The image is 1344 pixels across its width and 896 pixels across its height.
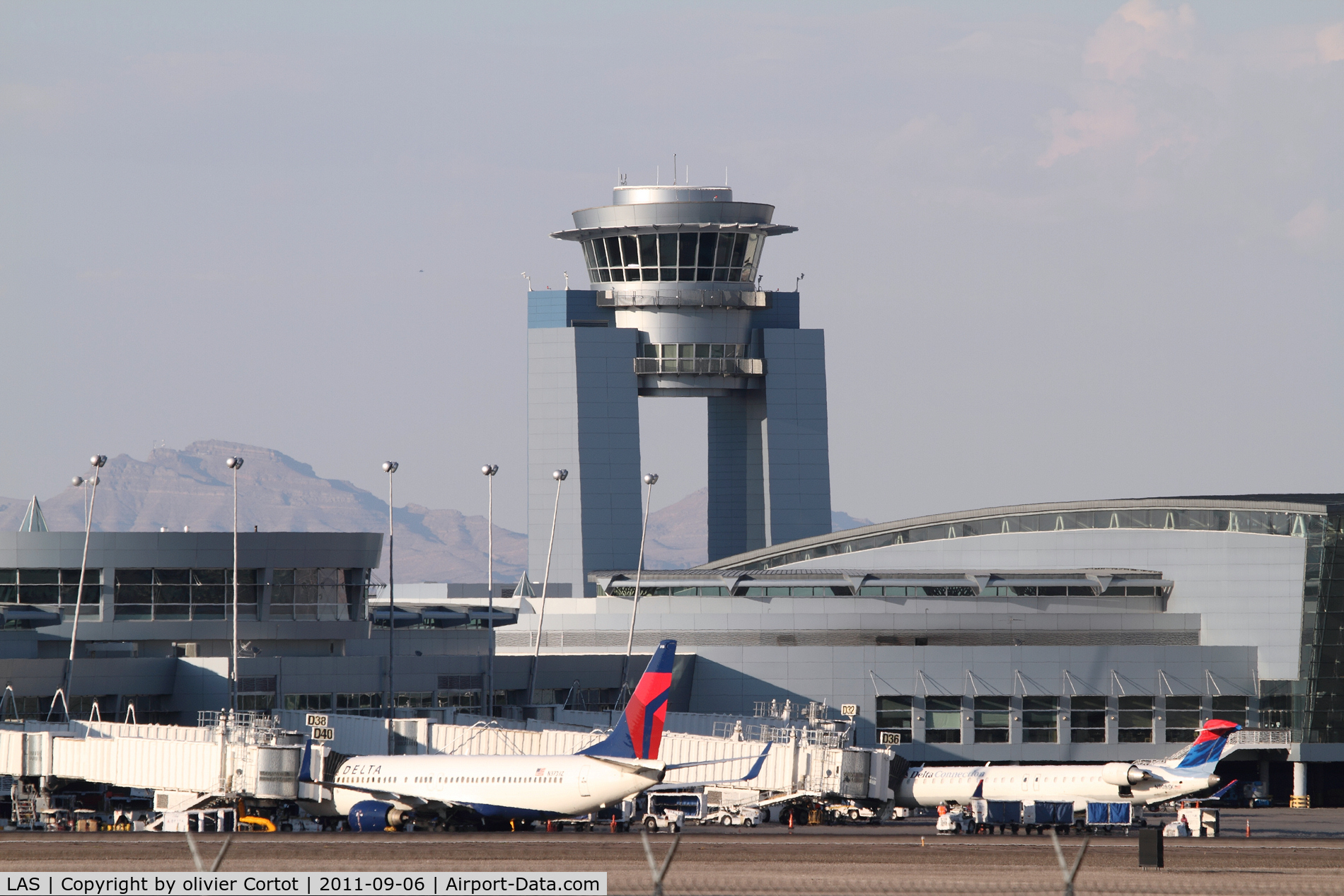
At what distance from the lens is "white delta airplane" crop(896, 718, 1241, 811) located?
278 feet

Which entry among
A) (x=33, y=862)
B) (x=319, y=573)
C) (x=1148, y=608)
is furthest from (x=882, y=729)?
(x=33, y=862)

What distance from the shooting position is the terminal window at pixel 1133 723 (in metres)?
118

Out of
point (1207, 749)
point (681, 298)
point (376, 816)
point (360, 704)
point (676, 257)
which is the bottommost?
point (376, 816)

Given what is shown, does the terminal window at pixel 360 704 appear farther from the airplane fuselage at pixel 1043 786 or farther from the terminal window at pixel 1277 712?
the terminal window at pixel 1277 712

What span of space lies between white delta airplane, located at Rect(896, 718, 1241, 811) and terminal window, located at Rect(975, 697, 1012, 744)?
24650 mm

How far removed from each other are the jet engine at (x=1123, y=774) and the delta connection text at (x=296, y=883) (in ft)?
123

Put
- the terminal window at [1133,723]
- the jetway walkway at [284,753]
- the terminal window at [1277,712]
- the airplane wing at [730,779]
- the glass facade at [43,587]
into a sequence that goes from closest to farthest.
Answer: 1. the airplane wing at [730,779]
2. the jetway walkway at [284,753]
3. the glass facade at [43,587]
4. the terminal window at [1133,723]
5. the terminal window at [1277,712]

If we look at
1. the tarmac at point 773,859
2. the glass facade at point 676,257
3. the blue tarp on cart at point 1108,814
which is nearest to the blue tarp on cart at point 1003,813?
the blue tarp on cart at point 1108,814

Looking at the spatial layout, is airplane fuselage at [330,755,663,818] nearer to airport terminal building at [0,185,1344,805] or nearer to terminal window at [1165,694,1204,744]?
airport terminal building at [0,185,1344,805]

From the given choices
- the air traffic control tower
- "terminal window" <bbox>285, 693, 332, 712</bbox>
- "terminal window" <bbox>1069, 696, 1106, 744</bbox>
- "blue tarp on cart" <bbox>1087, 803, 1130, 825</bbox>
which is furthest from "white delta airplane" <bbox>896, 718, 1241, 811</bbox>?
the air traffic control tower

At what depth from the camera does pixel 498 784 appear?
A: 73.1m

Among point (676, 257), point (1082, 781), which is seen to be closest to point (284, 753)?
point (1082, 781)

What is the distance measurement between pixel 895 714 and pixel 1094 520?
19.7 meters

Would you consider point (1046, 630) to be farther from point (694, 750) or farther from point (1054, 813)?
point (694, 750)
